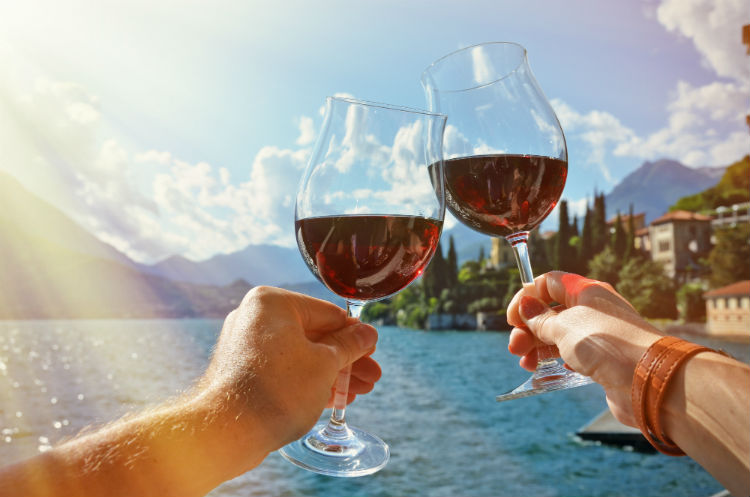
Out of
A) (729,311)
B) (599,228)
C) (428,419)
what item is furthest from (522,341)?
(599,228)

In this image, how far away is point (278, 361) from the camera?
987mm

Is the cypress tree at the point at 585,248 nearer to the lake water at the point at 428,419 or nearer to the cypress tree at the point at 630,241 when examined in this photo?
the cypress tree at the point at 630,241

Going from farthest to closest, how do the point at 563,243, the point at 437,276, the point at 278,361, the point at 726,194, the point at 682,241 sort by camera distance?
the point at 437,276 → the point at 726,194 → the point at 682,241 → the point at 563,243 → the point at 278,361

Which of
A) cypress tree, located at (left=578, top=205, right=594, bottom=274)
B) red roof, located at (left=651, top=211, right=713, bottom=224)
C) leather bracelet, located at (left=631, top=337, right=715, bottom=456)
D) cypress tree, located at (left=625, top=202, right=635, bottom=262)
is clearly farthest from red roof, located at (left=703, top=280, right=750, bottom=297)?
leather bracelet, located at (left=631, top=337, right=715, bottom=456)

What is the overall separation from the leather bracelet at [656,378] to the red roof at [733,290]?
59.8 meters

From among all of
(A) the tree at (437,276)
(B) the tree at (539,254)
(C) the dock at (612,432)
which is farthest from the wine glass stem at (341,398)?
(A) the tree at (437,276)

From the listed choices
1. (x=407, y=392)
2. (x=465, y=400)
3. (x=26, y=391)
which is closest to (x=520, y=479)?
(x=465, y=400)

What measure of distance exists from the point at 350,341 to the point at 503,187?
1.38ft

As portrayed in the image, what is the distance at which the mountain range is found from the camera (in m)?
110

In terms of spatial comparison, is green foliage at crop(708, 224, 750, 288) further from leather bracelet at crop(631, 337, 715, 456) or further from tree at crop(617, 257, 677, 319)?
leather bracelet at crop(631, 337, 715, 456)

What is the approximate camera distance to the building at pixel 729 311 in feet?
180

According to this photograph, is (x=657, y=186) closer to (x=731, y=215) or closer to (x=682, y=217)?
(x=731, y=215)

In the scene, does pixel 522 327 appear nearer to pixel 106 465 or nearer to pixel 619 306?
pixel 619 306

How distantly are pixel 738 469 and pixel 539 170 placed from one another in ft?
2.00
